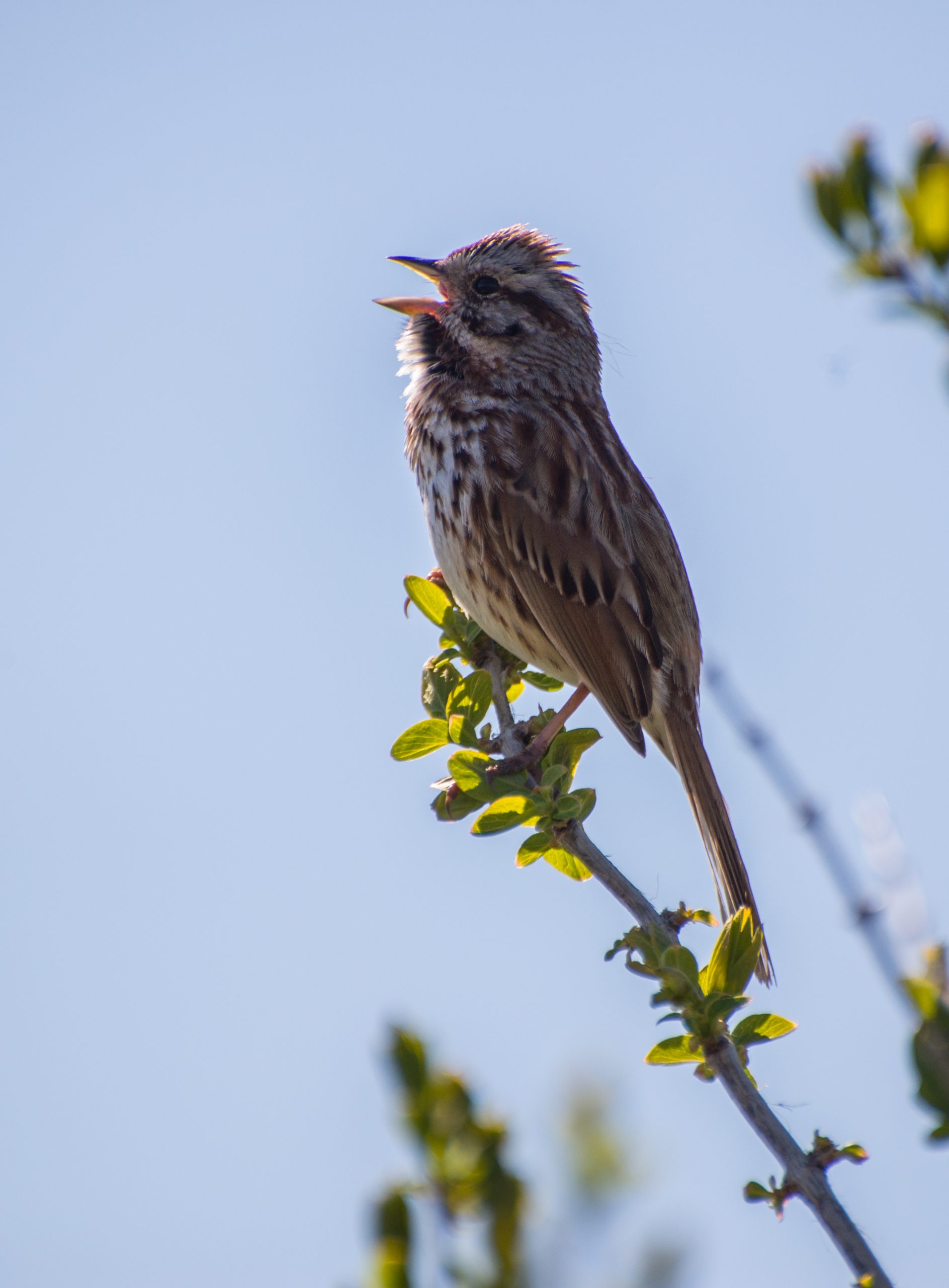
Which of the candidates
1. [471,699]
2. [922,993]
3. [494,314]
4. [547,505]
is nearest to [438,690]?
[471,699]

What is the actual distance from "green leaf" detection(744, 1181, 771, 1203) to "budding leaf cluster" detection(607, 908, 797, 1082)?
218 millimetres

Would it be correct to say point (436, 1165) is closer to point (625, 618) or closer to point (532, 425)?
point (625, 618)

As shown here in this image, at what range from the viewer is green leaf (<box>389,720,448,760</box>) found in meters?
3.76

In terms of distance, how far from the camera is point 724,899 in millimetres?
5043

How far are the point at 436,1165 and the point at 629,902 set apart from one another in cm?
188

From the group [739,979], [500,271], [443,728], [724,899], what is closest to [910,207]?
[739,979]

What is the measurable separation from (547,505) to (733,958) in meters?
3.25

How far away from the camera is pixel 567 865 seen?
3.68 m

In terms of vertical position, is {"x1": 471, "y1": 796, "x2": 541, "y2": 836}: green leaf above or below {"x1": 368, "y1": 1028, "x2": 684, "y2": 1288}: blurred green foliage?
above

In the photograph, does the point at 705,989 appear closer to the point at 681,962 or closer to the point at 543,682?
the point at 681,962

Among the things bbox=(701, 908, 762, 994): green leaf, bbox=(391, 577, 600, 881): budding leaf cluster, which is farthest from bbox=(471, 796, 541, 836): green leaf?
bbox=(701, 908, 762, 994): green leaf

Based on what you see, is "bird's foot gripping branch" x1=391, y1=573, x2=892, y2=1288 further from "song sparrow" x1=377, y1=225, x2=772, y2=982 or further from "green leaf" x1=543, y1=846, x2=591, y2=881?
"song sparrow" x1=377, y1=225, x2=772, y2=982

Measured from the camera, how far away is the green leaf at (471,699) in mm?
3791

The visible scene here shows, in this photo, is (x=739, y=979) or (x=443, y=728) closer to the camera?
(x=739, y=979)
